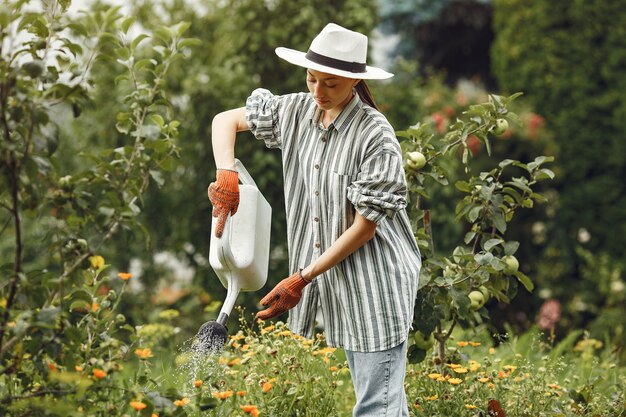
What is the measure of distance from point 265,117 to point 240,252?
0.39 meters

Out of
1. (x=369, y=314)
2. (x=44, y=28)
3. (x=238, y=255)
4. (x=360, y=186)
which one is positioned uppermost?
(x=44, y=28)

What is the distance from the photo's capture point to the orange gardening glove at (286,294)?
2.43 meters

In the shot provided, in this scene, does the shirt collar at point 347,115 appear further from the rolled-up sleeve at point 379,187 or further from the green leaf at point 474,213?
the green leaf at point 474,213

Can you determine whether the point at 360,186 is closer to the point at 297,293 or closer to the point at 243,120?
the point at 297,293

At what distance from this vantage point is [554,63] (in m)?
6.82

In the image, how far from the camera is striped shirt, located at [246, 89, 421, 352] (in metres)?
2.40

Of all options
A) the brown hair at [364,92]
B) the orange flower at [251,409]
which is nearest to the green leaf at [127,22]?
the brown hair at [364,92]

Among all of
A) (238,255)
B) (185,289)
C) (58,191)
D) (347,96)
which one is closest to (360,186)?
(347,96)

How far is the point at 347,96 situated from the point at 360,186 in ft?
0.87

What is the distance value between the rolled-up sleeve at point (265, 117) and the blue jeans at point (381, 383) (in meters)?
0.66

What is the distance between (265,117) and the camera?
2660 millimetres

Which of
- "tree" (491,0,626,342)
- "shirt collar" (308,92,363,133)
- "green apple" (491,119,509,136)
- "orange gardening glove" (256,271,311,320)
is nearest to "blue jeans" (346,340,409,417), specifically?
"orange gardening glove" (256,271,311,320)

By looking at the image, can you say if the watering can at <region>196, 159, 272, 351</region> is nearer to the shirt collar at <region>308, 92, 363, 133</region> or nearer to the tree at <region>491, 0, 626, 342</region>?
the shirt collar at <region>308, 92, 363, 133</region>

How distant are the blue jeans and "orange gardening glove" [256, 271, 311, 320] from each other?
23 centimetres
